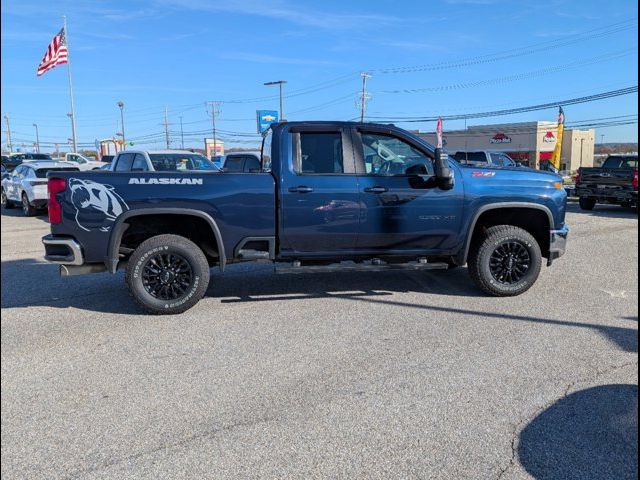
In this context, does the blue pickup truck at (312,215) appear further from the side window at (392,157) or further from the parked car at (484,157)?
the parked car at (484,157)

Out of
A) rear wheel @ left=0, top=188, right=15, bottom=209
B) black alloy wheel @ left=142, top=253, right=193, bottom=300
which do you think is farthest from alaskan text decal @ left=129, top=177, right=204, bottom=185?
rear wheel @ left=0, top=188, right=15, bottom=209

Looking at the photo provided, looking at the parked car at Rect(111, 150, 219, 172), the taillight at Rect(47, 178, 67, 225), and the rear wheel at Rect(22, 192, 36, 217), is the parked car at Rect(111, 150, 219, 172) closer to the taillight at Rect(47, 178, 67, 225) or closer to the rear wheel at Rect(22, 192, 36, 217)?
the rear wheel at Rect(22, 192, 36, 217)

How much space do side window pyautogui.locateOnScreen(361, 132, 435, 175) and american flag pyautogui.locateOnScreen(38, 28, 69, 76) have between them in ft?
89.5

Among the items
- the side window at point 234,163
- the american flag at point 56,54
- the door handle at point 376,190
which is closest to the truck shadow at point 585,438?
the door handle at point 376,190

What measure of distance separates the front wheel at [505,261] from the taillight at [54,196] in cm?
453

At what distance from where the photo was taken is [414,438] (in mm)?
3133

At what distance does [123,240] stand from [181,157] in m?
8.19

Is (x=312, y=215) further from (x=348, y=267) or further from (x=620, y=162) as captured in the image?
(x=620, y=162)

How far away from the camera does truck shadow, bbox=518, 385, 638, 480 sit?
9.31 feet

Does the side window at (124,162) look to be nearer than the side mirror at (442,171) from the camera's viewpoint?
No

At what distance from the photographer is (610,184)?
16.5 m

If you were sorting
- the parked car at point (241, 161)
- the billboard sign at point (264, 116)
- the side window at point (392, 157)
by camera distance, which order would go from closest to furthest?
the side window at point (392, 157) < the parked car at point (241, 161) < the billboard sign at point (264, 116)

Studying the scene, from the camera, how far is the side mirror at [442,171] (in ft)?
18.6

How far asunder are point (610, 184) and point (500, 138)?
6072 cm
